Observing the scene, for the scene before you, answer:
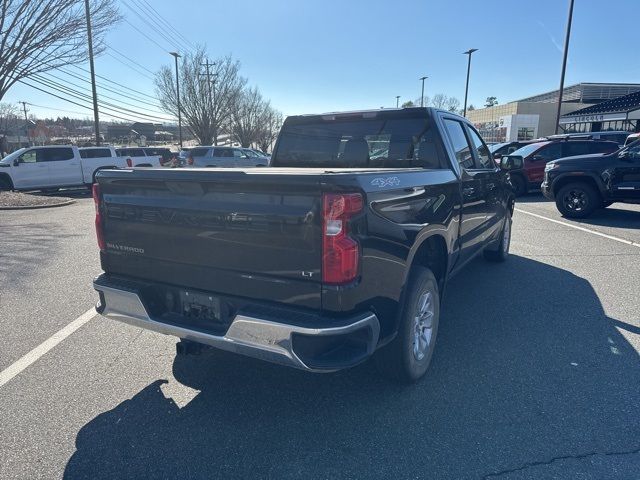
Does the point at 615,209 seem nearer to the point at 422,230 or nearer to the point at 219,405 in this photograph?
the point at 422,230

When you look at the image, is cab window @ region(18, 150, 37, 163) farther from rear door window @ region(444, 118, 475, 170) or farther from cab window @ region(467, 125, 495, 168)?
rear door window @ region(444, 118, 475, 170)

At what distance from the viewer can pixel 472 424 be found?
9.19ft

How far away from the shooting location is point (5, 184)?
51.8ft

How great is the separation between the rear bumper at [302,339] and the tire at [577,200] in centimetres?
968

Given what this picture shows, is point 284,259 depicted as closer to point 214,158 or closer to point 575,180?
point 575,180

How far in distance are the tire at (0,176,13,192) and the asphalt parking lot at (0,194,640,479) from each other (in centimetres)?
1347

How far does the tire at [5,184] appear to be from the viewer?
15727mm

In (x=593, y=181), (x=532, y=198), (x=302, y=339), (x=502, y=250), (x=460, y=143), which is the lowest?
(x=532, y=198)

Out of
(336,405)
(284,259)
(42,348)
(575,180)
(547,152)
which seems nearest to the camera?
(284,259)

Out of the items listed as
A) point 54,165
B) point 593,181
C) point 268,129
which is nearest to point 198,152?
point 54,165

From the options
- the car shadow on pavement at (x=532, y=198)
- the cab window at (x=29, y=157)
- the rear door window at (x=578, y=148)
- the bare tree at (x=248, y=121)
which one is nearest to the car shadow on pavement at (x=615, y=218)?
the car shadow on pavement at (x=532, y=198)

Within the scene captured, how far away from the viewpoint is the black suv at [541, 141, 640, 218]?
9320 millimetres

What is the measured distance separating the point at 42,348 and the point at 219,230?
2.41m

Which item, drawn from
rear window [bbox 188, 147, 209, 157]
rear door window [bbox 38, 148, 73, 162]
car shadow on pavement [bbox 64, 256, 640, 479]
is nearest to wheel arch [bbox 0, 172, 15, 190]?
rear door window [bbox 38, 148, 73, 162]
